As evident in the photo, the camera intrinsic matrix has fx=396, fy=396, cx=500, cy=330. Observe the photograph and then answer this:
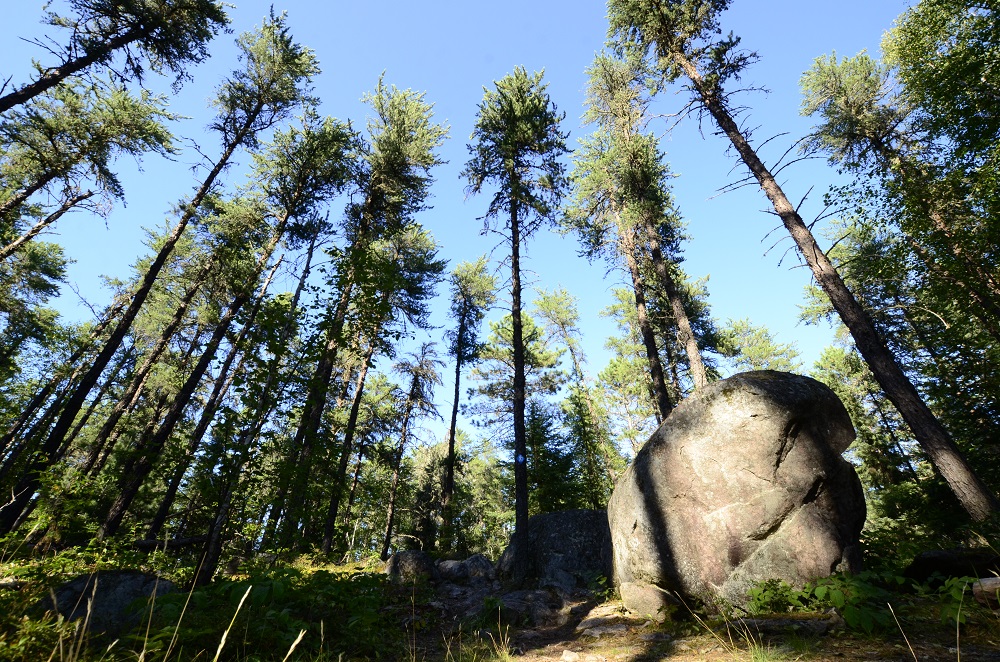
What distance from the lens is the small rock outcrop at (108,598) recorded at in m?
3.74

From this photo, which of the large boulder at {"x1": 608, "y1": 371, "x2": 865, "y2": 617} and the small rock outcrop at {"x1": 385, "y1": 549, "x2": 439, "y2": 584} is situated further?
the small rock outcrop at {"x1": 385, "y1": 549, "x2": 439, "y2": 584}

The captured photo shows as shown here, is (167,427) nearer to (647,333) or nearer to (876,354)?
(647,333)

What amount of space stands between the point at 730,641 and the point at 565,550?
7.38m

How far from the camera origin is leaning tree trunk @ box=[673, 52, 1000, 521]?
21.0ft

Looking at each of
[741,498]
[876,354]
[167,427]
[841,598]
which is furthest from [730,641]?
[167,427]

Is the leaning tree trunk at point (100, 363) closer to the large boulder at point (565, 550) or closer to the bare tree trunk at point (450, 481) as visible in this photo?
the large boulder at point (565, 550)

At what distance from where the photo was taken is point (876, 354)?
745 centimetres

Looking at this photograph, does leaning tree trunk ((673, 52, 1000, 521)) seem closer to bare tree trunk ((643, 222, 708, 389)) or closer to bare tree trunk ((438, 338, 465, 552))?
bare tree trunk ((643, 222, 708, 389))

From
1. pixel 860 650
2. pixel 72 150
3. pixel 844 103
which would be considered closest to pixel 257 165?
pixel 72 150

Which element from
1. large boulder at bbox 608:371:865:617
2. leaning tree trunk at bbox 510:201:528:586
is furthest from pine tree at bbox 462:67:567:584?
large boulder at bbox 608:371:865:617

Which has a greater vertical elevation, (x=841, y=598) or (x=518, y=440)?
(x=518, y=440)

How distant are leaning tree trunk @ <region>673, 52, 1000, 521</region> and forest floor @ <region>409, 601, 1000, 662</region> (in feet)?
12.3

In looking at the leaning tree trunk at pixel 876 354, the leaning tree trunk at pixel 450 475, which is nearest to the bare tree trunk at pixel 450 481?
the leaning tree trunk at pixel 450 475

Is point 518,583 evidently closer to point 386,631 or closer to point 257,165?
point 386,631
